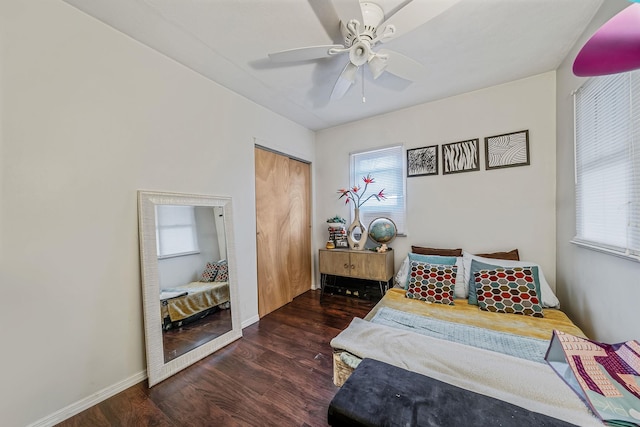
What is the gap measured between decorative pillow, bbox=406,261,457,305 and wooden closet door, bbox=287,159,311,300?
1.64 meters

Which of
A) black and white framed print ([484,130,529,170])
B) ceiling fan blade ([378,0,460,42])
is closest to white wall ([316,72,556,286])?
black and white framed print ([484,130,529,170])

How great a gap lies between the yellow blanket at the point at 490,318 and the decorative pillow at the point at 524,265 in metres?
0.07

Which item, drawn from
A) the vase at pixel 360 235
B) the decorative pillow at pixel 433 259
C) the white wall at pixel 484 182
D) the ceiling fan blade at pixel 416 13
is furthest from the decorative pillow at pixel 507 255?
the ceiling fan blade at pixel 416 13

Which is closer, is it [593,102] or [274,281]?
[593,102]

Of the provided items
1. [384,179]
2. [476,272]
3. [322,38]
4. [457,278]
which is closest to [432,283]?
[457,278]

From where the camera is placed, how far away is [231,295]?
7.70 feet

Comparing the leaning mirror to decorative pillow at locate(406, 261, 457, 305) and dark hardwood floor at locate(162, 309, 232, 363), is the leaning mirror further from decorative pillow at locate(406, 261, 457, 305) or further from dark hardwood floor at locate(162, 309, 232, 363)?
decorative pillow at locate(406, 261, 457, 305)

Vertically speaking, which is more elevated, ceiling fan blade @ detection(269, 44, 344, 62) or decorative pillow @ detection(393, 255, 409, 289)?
ceiling fan blade @ detection(269, 44, 344, 62)

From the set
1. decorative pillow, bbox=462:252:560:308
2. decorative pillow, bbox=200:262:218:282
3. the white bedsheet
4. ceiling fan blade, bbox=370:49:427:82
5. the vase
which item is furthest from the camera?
the vase

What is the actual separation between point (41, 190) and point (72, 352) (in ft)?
3.42

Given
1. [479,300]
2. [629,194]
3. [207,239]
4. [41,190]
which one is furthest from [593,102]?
[41,190]

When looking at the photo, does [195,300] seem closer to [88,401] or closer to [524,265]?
[88,401]

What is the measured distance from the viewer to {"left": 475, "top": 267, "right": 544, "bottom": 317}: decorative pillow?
1949 millimetres

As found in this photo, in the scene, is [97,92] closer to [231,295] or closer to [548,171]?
[231,295]
